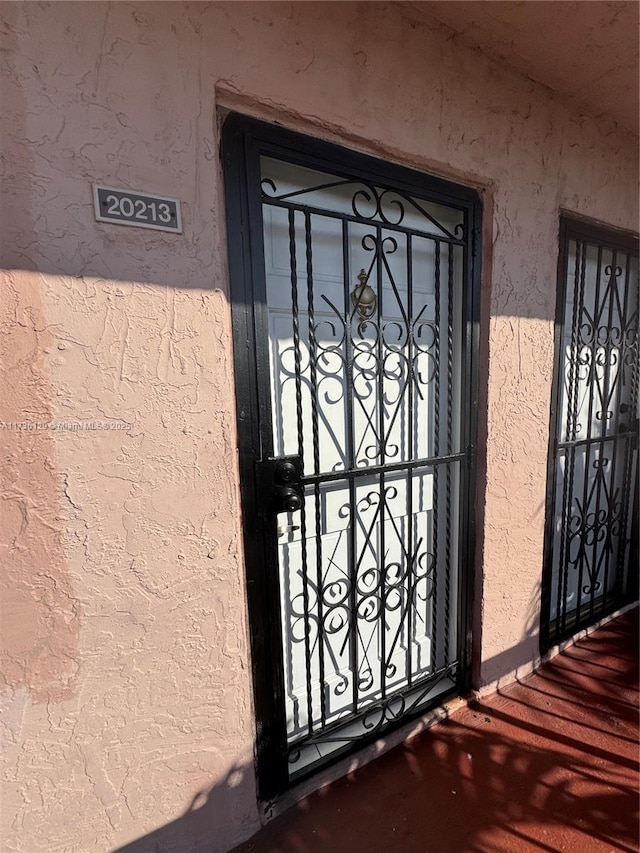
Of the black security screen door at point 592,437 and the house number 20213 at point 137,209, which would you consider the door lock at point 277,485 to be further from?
the black security screen door at point 592,437

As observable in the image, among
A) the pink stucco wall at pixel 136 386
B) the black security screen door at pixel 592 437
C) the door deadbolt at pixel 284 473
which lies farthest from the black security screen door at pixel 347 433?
the black security screen door at pixel 592 437

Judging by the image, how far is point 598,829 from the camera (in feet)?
5.23

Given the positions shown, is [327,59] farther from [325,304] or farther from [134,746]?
[134,746]

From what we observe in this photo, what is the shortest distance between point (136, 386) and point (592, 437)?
9.17ft

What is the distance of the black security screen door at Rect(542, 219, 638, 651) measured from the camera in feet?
7.95

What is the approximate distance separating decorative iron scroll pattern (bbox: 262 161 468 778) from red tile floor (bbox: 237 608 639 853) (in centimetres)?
17

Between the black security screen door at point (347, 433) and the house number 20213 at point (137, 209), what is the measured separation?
0.19 meters

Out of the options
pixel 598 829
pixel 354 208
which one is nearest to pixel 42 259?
pixel 354 208

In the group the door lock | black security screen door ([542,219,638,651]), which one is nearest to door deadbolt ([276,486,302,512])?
the door lock

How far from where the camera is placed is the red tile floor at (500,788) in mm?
1570

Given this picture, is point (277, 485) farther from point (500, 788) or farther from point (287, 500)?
point (500, 788)

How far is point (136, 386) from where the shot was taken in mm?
1238

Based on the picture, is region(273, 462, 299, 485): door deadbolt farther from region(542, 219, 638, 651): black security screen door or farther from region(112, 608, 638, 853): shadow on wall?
region(542, 219, 638, 651): black security screen door

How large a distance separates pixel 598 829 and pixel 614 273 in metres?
2.84
